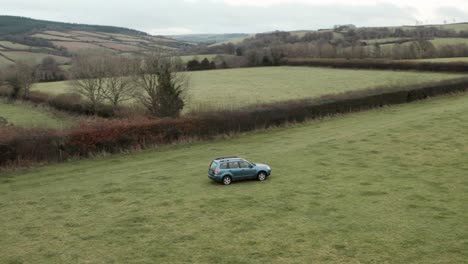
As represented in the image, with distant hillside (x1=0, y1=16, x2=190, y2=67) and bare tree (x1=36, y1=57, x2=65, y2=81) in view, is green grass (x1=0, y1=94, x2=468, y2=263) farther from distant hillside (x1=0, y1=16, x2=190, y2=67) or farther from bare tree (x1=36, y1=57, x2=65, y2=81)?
bare tree (x1=36, y1=57, x2=65, y2=81)

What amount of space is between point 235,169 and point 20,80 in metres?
64.7

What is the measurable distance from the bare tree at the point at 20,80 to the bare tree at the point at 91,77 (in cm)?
2058

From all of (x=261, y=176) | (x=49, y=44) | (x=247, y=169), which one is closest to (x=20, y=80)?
(x=247, y=169)

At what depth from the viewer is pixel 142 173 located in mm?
28500

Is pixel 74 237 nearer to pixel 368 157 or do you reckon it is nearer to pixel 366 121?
pixel 368 157

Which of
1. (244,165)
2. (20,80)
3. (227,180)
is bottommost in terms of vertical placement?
(227,180)

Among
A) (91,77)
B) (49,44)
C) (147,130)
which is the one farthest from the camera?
(49,44)

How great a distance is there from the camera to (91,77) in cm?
5941

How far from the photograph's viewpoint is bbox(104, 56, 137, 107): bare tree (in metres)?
56.9

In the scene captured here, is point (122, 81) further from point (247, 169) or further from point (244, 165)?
point (247, 169)

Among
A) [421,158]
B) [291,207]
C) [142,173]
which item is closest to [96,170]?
[142,173]

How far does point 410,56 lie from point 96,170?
310ft

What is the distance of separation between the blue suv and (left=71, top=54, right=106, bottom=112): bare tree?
37.3 m

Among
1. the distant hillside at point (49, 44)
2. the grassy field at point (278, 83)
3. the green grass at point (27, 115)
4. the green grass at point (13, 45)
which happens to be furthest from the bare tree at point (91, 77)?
the green grass at point (13, 45)
